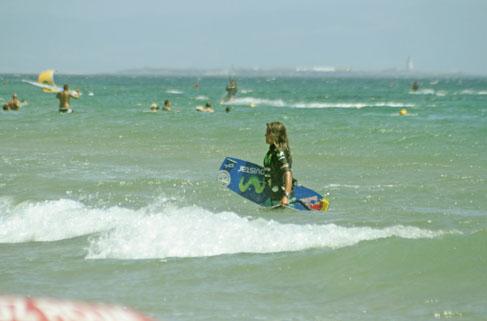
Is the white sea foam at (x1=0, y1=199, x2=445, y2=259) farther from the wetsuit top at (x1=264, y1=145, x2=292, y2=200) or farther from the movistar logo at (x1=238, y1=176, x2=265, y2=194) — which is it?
the wetsuit top at (x1=264, y1=145, x2=292, y2=200)

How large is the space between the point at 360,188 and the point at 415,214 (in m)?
2.80

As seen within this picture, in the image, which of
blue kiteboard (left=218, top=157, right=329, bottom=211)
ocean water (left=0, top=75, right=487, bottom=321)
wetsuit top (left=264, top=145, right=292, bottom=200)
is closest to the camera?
ocean water (left=0, top=75, right=487, bottom=321)

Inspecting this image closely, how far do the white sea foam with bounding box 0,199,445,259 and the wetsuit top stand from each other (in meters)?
0.41

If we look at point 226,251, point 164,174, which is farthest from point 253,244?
point 164,174

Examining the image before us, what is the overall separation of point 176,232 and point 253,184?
103 cm

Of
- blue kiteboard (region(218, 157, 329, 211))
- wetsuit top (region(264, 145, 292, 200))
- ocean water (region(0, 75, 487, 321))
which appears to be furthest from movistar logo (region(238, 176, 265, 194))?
wetsuit top (region(264, 145, 292, 200))

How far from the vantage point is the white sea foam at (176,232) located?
8.45 m

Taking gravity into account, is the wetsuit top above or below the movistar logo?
above

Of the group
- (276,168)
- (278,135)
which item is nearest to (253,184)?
(276,168)

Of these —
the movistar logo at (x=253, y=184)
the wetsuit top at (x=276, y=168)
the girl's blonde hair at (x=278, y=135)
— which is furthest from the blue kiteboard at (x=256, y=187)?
the girl's blonde hair at (x=278, y=135)

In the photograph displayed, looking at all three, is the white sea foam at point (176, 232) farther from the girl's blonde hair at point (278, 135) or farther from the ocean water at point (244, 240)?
the girl's blonde hair at point (278, 135)

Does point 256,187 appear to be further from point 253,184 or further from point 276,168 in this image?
point 276,168

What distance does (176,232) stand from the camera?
8984 millimetres

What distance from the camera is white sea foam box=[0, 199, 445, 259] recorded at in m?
8.45
